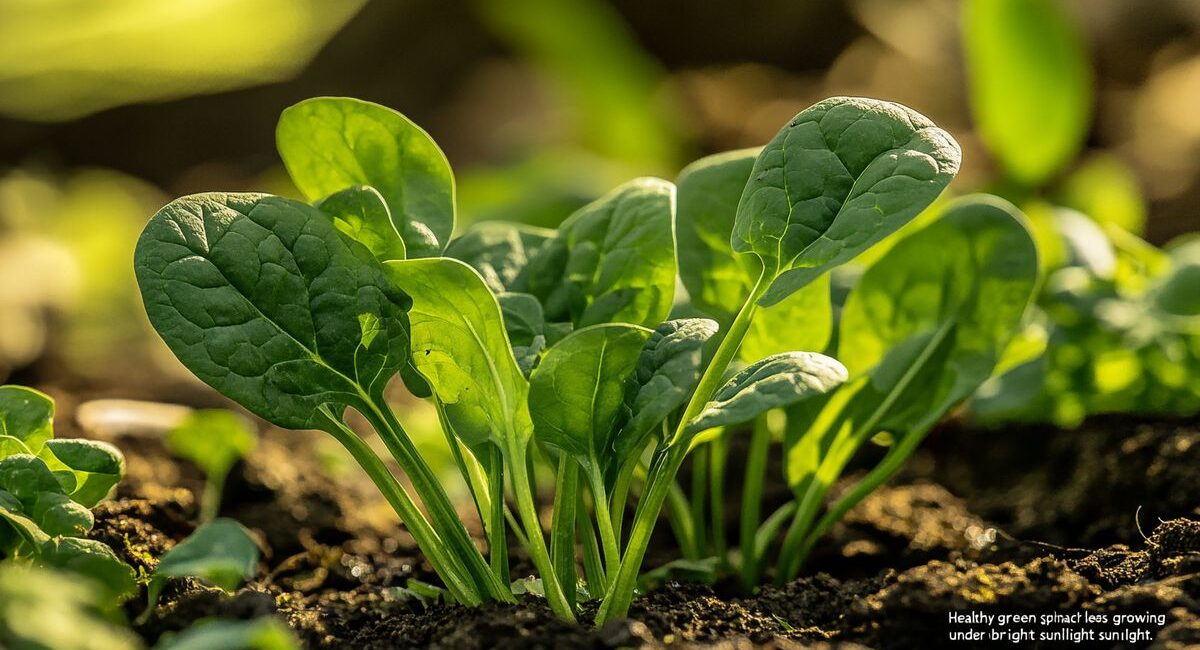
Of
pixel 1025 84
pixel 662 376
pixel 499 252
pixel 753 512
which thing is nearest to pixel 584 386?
pixel 662 376

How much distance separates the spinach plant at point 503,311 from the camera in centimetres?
91

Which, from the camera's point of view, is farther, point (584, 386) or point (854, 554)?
point (854, 554)

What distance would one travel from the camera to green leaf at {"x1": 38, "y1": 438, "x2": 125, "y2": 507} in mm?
978

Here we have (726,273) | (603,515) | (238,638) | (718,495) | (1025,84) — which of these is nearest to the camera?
(238,638)

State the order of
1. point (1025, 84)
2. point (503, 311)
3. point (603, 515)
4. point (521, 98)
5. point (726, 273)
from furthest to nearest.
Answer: point (521, 98) < point (1025, 84) < point (726, 273) < point (503, 311) < point (603, 515)

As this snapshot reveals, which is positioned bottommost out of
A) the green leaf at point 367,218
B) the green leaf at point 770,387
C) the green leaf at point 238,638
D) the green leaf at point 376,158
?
the green leaf at point 238,638

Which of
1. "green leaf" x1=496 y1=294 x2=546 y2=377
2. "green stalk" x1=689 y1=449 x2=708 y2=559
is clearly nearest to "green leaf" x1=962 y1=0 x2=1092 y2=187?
"green stalk" x1=689 y1=449 x2=708 y2=559

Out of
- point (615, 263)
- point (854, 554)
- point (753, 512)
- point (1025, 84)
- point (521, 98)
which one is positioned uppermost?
point (521, 98)

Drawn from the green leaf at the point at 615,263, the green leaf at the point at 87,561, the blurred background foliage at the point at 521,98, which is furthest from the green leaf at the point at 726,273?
the blurred background foliage at the point at 521,98

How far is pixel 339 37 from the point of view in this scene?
4.31 m

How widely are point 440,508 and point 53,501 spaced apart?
346 mm

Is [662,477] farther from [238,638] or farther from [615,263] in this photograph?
[238,638]

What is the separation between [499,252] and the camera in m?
1.15

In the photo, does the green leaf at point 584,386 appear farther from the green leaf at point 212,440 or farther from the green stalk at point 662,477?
the green leaf at point 212,440
